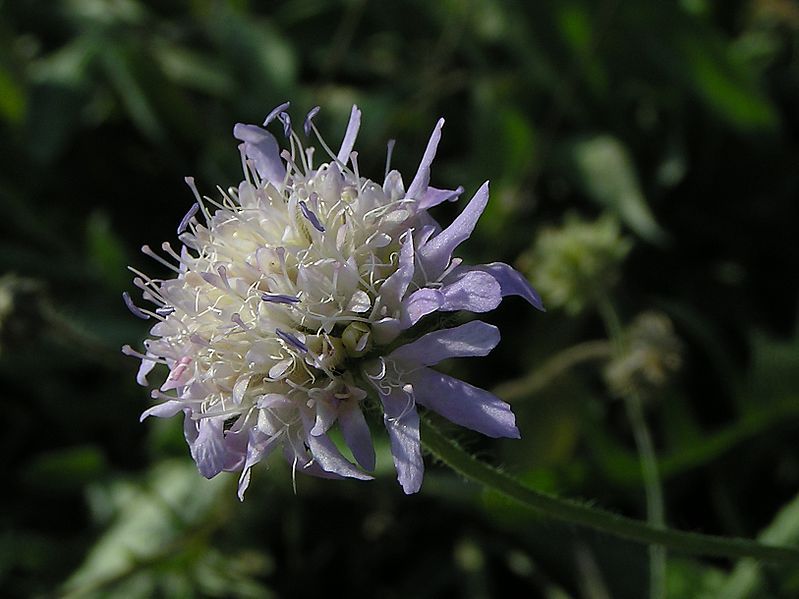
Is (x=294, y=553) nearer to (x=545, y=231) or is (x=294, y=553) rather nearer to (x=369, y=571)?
(x=369, y=571)

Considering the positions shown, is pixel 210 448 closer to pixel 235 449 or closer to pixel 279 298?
A: pixel 235 449

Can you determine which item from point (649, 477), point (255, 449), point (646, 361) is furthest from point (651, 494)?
point (255, 449)

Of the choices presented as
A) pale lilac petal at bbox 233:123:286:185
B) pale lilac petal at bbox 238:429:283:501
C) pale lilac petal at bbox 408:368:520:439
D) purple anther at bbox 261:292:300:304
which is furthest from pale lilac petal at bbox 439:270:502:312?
pale lilac petal at bbox 233:123:286:185

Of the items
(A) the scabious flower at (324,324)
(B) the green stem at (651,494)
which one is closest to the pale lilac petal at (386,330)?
(A) the scabious flower at (324,324)

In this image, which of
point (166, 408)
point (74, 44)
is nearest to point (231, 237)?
point (166, 408)

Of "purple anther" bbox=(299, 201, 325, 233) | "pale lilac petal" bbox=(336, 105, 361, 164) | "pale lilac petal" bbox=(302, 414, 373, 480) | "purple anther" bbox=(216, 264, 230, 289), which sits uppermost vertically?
"pale lilac petal" bbox=(336, 105, 361, 164)

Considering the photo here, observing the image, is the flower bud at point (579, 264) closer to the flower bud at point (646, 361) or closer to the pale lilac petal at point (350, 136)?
the flower bud at point (646, 361)

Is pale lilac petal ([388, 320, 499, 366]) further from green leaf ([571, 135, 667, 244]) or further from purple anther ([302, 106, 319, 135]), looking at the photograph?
green leaf ([571, 135, 667, 244])
